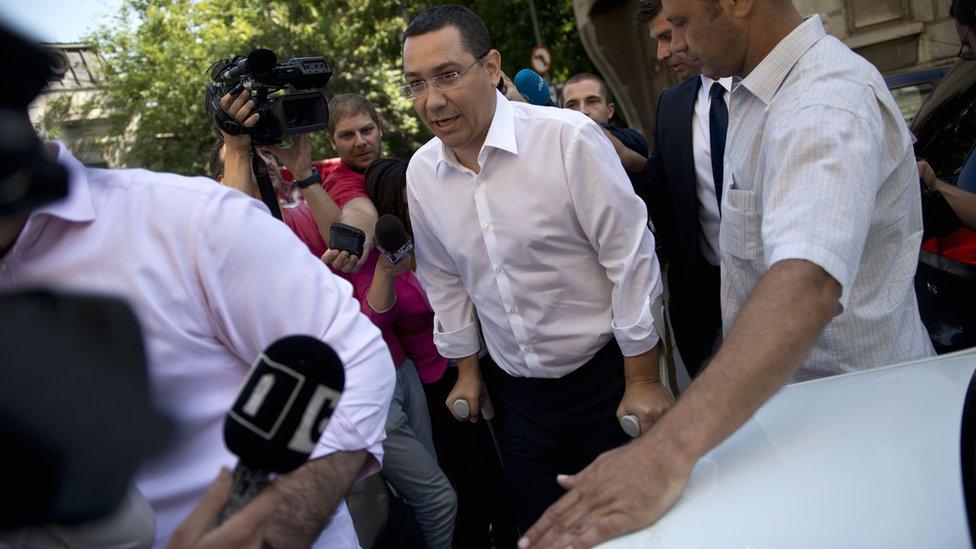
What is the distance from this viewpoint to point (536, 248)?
281 cm

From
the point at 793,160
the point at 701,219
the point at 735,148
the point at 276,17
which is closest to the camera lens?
the point at 793,160

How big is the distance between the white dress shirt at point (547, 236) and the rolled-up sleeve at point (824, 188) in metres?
0.96

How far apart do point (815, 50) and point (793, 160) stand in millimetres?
354

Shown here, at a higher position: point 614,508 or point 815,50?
point 815,50

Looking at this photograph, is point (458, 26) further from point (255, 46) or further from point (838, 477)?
point (255, 46)

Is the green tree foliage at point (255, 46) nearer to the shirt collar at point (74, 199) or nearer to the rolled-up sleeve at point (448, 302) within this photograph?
the rolled-up sleeve at point (448, 302)

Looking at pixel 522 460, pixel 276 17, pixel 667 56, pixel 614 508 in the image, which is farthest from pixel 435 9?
pixel 276 17

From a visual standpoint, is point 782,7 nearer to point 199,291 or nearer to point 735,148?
point 735,148

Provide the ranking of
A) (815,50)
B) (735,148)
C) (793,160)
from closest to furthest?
(793,160)
(815,50)
(735,148)

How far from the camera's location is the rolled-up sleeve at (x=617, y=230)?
8.89 feet

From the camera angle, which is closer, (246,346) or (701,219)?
(246,346)

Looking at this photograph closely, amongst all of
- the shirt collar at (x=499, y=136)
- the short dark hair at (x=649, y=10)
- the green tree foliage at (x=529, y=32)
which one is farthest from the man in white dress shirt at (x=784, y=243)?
the green tree foliage at (x=529, y=32)

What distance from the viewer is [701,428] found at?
151 cm

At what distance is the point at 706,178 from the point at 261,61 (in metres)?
1.68
